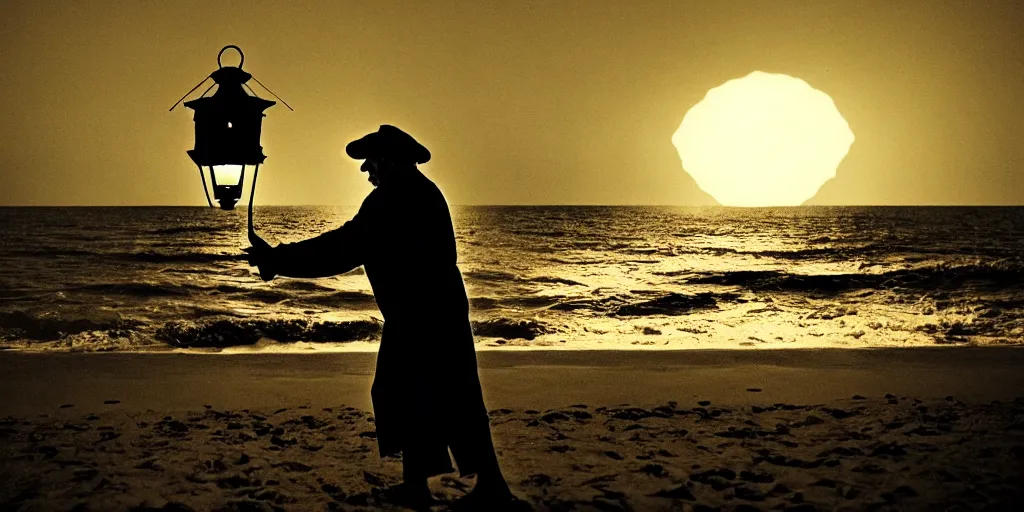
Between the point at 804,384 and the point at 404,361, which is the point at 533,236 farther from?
the point at 404,361

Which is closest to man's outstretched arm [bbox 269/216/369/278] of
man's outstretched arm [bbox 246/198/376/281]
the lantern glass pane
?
man's outstretched arm [bbox 246/198/376/281]

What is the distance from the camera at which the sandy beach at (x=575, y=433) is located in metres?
4.95

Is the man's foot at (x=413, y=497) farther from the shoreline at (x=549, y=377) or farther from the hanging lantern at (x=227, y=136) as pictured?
the shoreline at (x=549, y=377)

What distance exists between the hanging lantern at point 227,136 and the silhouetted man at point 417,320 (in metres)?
0.52

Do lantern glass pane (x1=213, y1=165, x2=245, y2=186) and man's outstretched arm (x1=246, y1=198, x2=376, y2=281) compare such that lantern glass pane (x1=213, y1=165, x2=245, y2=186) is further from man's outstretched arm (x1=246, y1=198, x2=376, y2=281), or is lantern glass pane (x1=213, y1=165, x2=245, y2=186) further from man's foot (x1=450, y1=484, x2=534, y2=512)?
man's foot (x1=450, y1=484, x2=534, y2=512)

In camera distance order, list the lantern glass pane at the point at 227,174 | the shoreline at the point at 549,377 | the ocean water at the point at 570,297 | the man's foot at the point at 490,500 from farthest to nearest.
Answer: the ocean water at the point at 570,297 < the shoreline at the point at 549,377 < the man's foot at the point at 490,500 < the lantern glass pane at the point at 227,174

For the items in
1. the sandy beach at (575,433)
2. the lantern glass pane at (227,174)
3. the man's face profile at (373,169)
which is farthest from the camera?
the sandy beach at (575,433)

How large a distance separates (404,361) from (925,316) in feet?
60.1

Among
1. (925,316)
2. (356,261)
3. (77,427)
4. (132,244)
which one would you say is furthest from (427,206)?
(132,244)

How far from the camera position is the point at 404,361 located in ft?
14.6

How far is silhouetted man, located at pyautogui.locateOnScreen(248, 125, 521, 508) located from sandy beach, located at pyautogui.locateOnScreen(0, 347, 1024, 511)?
0.50m

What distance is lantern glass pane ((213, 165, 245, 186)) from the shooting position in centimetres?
428


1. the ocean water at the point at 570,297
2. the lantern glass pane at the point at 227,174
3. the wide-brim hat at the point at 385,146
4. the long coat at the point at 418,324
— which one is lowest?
the ocean water at the point at 570,297

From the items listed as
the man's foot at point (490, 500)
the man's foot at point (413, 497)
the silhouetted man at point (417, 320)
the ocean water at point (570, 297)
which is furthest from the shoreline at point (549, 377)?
the silhouetted man at point (417, 320)
